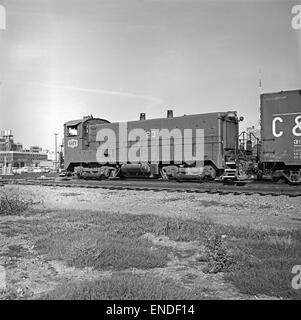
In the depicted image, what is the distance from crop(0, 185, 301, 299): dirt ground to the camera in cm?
432

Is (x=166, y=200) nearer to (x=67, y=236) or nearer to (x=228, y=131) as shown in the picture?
(x=67, y=236)

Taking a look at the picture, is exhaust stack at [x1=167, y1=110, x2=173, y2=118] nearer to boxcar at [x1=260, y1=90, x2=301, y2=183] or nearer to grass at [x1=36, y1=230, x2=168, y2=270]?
boxcar at [x1=260, y1=90, x2=301, y2=183]

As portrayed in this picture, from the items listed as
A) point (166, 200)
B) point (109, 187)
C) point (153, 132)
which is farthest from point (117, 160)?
point (166, 200)

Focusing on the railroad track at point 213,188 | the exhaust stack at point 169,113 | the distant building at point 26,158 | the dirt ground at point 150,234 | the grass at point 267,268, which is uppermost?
the exhaust stack at point 169,113

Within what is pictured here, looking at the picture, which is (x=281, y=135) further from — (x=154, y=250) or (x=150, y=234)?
(x=154, y=250)

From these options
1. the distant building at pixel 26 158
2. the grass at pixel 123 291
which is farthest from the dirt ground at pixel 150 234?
the distant building at pixel 26 158

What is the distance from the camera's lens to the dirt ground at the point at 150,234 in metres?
4.32

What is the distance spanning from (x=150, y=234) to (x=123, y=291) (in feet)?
10.4

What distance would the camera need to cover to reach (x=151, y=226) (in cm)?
746

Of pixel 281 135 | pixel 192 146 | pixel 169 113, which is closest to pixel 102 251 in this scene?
pixel 281 135

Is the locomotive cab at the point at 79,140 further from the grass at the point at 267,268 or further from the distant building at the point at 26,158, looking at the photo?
the distant building at the point at 26,158

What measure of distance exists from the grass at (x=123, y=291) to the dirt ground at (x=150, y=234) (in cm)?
27

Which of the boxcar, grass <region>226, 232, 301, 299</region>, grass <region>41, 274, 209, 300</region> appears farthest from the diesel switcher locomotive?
grass <region>41, 274, 209, 300</region>
